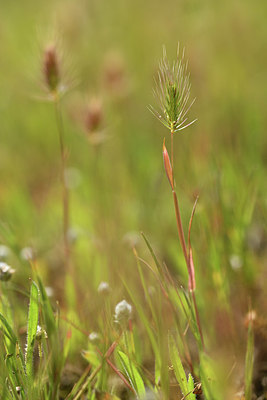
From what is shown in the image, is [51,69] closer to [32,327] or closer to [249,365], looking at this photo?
[32,327]

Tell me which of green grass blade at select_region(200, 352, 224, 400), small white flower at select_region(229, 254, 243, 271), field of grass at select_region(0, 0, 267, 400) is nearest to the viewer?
green grass blade at select_region(200, 352, 224, 400)

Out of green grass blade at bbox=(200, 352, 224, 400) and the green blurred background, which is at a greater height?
the green blurred background

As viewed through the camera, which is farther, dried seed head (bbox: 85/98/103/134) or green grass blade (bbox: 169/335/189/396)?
dried seed head (bbox: 85/98/103/134)

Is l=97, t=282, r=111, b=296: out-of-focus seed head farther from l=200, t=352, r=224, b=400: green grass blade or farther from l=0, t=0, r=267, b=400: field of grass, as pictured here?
l=200, t=352, r=224, b=400: green grass blade

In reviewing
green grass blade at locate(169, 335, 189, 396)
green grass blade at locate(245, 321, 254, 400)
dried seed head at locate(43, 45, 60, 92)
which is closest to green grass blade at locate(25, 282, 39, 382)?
green grass blade at locate(169, 335, 189, 396)

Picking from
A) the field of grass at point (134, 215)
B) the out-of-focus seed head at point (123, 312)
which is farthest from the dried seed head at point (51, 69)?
the out-of-focus seed head at point (123, 312)

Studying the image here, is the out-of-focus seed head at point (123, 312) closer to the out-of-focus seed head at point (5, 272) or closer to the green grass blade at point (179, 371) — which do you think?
the green grass blade at point (179, 371)

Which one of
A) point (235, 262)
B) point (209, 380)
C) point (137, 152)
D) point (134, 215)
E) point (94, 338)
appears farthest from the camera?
point (137, 152)

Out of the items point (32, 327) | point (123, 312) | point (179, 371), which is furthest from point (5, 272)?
point (179, 371)
